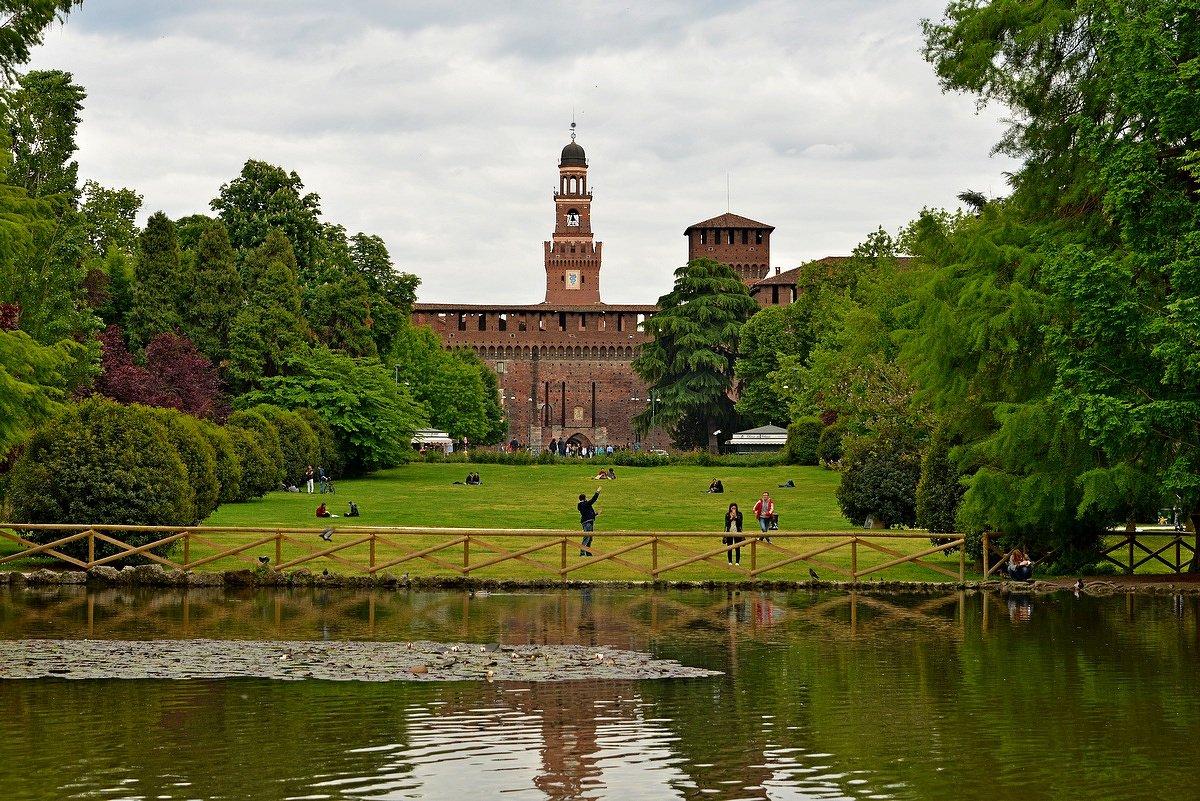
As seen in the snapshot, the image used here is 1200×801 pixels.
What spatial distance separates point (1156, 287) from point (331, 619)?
11.6m

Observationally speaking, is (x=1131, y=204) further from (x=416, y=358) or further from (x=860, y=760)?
(x=416, y=358)

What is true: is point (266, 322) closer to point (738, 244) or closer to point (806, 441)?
point (806, 441)

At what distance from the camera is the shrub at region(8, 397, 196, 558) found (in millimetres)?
22062

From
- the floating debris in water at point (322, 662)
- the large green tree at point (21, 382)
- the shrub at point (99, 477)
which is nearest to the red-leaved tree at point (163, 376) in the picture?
the shrub at point (99, 477)

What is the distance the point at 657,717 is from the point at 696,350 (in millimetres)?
55101

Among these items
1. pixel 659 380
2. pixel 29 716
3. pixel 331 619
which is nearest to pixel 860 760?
pixel 29 716

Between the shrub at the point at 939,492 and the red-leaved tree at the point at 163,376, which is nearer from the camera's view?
the shrub at the point at 939,492

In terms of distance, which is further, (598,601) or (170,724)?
(598,601)

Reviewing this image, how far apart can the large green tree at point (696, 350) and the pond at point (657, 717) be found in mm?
48092

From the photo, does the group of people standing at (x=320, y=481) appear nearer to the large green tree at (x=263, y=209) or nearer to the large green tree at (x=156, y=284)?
the large green tree at (x=156, y=284)

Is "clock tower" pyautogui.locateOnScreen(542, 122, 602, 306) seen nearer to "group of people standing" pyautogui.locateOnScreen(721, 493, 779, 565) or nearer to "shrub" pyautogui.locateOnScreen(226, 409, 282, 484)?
"shrub" pyautogui.locateOnScreen(226, 409, 282, 484)

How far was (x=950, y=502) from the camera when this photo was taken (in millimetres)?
24328

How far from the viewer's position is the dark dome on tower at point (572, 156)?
4503 inches

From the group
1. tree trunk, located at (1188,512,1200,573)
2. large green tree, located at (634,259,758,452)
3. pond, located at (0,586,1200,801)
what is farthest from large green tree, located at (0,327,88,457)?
large green tree, located at (634,259,758,452)
